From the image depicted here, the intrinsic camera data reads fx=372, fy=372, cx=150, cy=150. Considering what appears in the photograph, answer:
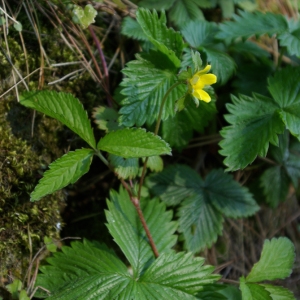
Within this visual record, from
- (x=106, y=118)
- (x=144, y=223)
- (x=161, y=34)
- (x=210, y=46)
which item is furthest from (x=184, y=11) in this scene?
(x=144, y=223)

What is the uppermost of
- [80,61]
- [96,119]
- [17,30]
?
[17,30]

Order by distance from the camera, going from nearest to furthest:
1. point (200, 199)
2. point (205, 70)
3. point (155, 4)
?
point (205, 70) → point (200, 199) → point (155, 4)

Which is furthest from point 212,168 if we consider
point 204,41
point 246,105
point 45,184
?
point 45,184

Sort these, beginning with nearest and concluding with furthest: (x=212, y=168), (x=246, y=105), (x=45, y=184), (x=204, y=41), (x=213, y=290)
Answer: (x=45, y=184) → (x=213, y=290) → (x=246, y=105) → (x=204, y=41) → (x=212, y=168)

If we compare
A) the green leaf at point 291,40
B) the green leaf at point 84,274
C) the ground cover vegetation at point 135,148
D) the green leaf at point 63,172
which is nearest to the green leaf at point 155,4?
the ground cover vegetation at point 135,148

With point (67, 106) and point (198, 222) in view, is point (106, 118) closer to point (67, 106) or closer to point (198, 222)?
point (67, 106)

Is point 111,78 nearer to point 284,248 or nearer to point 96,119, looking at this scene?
point 96,119

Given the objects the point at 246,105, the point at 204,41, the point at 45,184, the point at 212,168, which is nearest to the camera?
the point at 45,184
